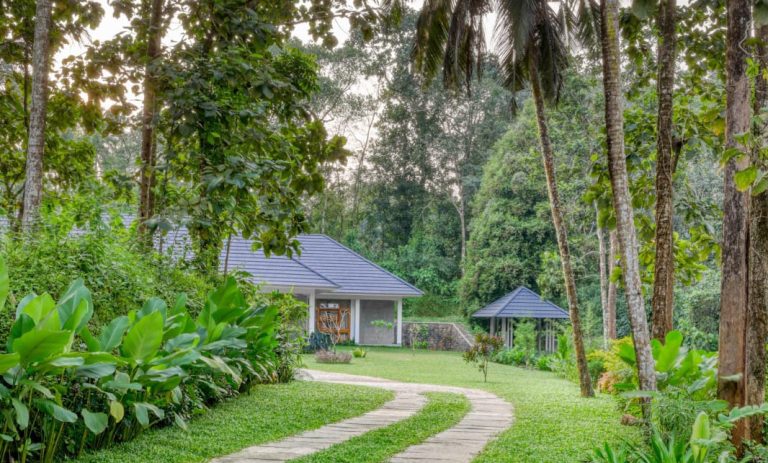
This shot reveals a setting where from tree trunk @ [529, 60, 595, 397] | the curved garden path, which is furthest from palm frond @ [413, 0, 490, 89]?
the curved garden path

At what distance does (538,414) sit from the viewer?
27.9 feet

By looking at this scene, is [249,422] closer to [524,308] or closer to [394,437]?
[394,437]

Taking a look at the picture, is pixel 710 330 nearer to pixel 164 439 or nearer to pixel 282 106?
pixel 282 106

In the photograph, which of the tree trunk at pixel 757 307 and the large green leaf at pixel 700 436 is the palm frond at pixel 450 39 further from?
the large green leaf at pixel 700 436

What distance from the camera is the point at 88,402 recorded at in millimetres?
5172

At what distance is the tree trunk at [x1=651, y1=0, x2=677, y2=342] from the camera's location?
7.36 metres

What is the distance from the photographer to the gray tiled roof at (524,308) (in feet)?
81.9

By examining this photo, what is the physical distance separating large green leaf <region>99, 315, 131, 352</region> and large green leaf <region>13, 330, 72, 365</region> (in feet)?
3.02

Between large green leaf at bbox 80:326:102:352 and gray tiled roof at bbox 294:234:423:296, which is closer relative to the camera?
large green leaf at bbox 80:326:102:352

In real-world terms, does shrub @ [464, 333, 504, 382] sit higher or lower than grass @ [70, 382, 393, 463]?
higher

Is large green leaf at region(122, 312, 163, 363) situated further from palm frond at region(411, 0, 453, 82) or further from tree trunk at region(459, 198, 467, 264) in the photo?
tree trunk at region(459, 198, 467, 264)

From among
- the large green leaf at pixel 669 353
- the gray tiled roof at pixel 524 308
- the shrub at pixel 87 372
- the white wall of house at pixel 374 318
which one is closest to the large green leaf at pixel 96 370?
the shrub at pixel 87 372

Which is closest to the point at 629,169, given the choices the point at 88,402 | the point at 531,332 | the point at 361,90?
the point at 88,402

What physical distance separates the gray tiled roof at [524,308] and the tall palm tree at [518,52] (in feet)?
43.2
